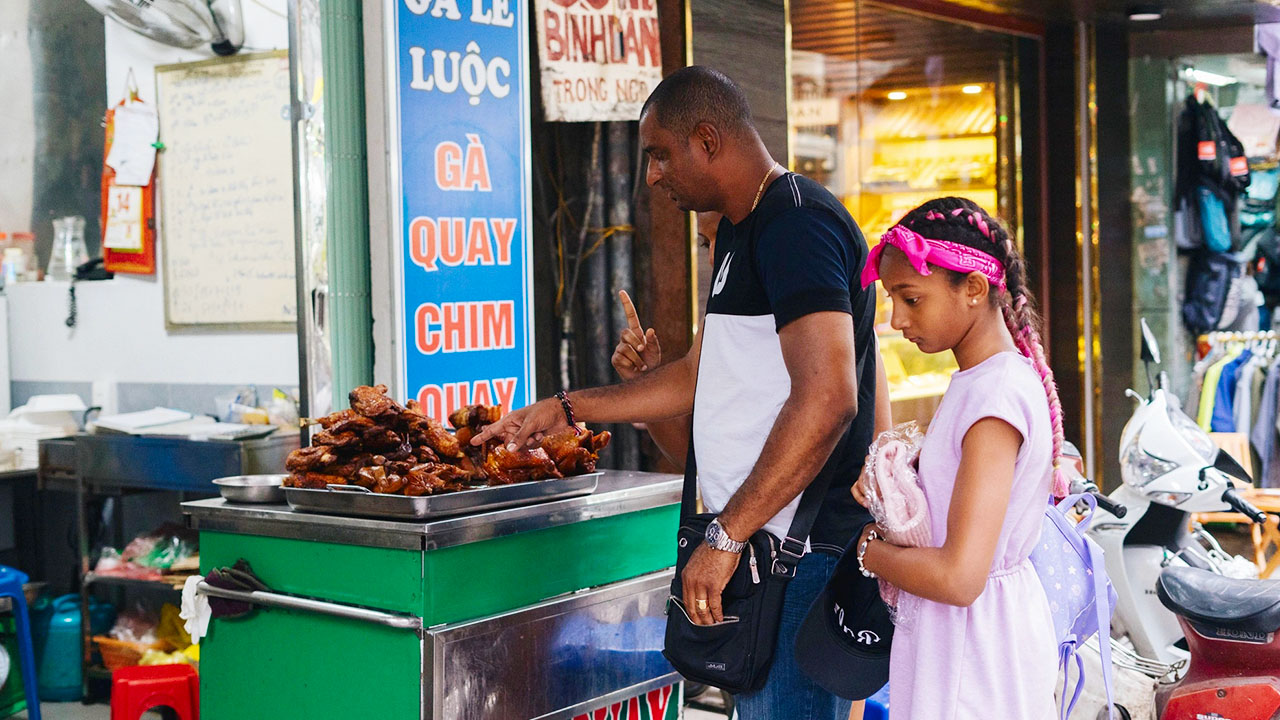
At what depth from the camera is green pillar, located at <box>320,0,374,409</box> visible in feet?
13.5

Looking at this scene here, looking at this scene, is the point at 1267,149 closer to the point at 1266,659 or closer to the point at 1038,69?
the point at 1038,69

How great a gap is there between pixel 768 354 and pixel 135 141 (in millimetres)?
3762

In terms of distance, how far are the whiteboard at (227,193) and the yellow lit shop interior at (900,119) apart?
2346mm

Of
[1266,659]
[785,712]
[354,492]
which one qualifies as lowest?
[1266,659]

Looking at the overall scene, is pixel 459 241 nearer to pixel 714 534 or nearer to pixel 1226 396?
pixel 714 534

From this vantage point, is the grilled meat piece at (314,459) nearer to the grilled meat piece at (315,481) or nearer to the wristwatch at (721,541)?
the grilled meat piece at (315,481)

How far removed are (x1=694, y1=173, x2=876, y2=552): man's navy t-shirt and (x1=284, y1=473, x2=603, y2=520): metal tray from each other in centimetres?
53

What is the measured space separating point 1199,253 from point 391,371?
21.6ft

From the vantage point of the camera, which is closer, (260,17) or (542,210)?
(260,17)

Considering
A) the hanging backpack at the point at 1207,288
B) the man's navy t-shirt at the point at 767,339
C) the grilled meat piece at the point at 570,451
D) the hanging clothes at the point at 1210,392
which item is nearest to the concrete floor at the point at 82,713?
the grilled meat piece at the point at 570,451

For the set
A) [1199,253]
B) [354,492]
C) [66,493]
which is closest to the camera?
[354,492]

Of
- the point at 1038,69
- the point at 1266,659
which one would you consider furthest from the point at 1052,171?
the point at 1266,659

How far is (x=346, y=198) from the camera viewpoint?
415 cm

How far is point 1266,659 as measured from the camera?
3.46 metres
